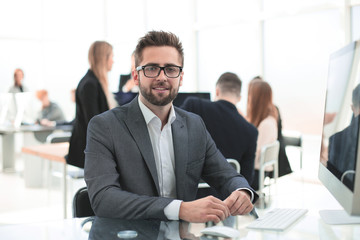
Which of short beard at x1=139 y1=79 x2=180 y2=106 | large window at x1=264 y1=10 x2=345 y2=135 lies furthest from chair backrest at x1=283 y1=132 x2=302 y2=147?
short beard at x1=139 y1=79 x2=180 y2=106

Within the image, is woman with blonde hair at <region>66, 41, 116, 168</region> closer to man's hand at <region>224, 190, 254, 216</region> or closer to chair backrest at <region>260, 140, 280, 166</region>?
chair backrest at <region>260, 140, 280, 166</region>

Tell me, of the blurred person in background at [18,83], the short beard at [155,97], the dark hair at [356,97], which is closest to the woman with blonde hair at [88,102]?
the short beard at [155,97]

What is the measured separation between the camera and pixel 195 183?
1.87 metres

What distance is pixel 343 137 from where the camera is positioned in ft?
4.45

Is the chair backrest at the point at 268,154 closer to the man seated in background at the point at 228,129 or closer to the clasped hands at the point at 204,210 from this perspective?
the man seated in background at the point at 228,129

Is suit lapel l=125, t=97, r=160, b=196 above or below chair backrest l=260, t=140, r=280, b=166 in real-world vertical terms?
above

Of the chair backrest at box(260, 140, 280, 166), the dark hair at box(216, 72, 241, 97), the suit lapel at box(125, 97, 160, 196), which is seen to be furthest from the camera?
the chair backrest at box(260, 140, 280, 166)

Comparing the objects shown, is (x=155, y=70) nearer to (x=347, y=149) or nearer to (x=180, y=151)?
(x=180, y=151)

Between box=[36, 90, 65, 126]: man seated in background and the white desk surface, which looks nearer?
the white desk surface

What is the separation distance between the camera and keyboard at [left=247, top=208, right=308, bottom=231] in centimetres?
142

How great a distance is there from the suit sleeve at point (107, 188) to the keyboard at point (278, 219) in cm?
29

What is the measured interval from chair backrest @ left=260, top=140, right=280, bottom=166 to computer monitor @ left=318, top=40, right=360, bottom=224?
2063mm

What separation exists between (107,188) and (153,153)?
9.2 inches

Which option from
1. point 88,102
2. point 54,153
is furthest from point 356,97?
point 54,153
